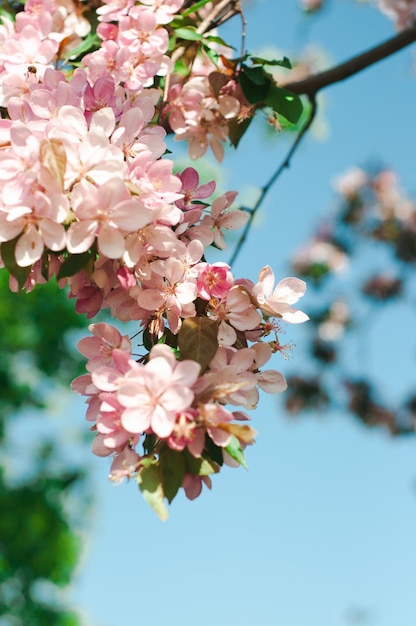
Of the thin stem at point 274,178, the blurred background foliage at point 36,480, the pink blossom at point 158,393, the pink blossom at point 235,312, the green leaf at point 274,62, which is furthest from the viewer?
the blurred background foliage at point 36,480

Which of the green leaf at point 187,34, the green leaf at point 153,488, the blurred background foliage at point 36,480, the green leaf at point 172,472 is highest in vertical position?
the green leaf at point 187,34

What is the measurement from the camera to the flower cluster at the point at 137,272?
68cm

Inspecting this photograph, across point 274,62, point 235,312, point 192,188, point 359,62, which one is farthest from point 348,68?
point 235,312

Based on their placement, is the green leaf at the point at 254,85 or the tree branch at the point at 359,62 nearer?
the green leaf at the point at 254,85

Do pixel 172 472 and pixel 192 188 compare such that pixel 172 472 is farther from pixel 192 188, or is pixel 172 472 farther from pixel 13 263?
pixel 192 188

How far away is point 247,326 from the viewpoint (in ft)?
2.63

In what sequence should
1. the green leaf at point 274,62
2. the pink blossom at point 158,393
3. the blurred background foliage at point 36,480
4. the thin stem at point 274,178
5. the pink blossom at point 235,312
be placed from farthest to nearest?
the blurred background foliage at point 36,480
the thin stem at point 274,178
the green leaf at point 274,62
the pink blossom at point 235,312
the pink blossom at point 158,393

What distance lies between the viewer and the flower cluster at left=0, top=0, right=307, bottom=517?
0.68 metres

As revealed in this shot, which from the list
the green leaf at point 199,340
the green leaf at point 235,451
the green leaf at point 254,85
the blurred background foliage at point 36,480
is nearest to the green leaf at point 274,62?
the green leaf at point 254,85

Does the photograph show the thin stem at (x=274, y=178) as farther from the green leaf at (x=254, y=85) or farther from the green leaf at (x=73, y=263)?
the green leaf at (x=73, y=263)

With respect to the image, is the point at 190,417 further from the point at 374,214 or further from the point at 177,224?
the point at 374,214

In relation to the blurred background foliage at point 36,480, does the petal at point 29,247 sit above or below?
above

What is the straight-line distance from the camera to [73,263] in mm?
745

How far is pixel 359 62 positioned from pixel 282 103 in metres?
0.36
